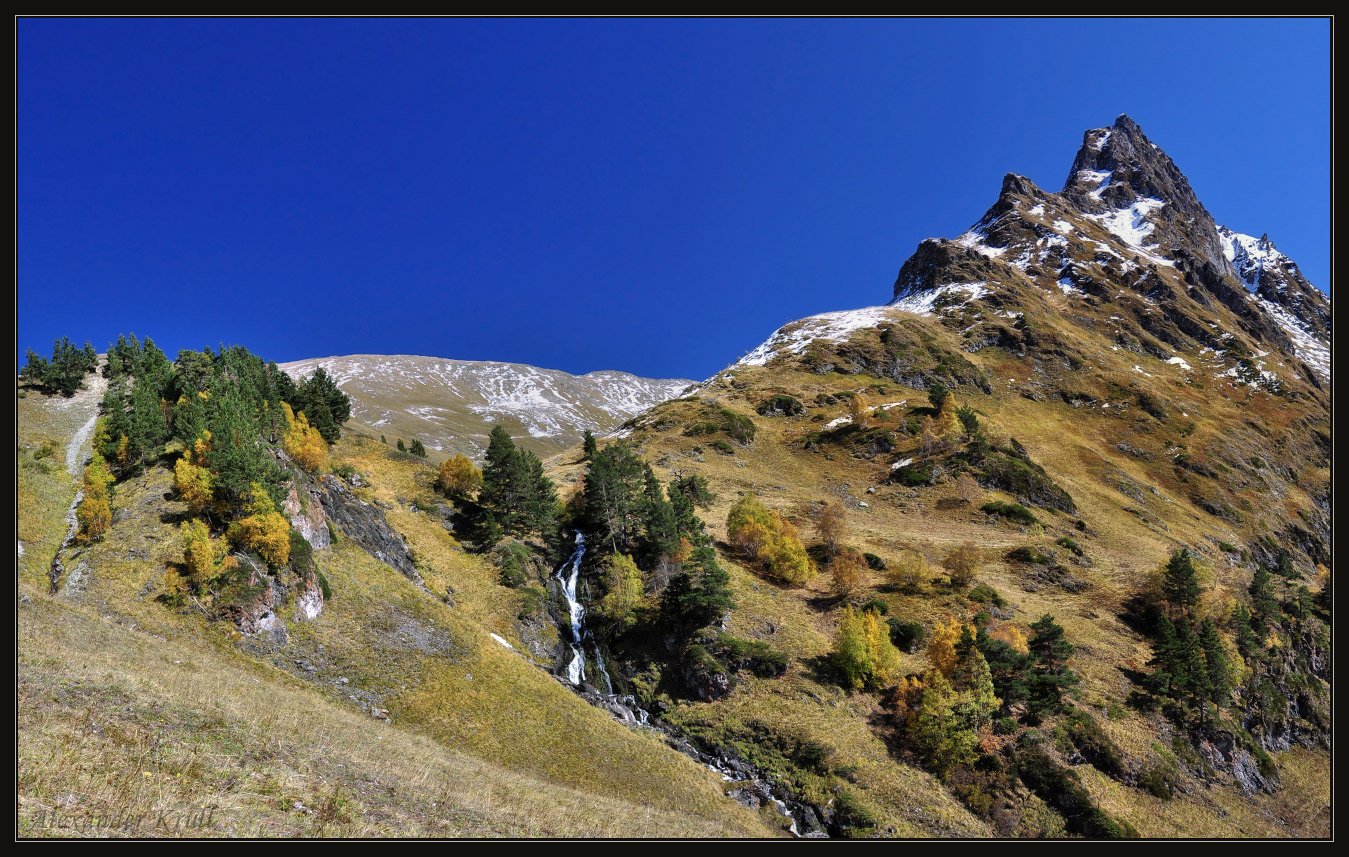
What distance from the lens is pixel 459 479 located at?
6806cm

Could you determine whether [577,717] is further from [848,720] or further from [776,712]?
[848,720]

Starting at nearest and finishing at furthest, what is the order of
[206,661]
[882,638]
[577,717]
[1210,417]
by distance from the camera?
[206,661], [577,717], [882,638], [1210,417]

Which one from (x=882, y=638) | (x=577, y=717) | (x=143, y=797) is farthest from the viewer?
(x=882, y=638)

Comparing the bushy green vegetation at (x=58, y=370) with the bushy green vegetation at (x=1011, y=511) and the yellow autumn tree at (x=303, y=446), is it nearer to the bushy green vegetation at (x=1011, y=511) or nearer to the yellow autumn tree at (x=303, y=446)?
the yellow autumn tree at (x=303, y=446)

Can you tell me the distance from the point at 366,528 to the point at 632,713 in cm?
2969

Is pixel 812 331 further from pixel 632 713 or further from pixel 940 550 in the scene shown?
pixel 632 713

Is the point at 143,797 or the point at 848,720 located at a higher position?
the point at 143,797

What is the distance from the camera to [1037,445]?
374ft

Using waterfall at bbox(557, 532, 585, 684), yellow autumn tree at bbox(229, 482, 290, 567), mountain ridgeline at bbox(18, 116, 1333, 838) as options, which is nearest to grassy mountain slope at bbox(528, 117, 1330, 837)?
mountain ridgeline at bbox(18, 116, 1333, 838)

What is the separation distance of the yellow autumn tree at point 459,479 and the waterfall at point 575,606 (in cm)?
1561

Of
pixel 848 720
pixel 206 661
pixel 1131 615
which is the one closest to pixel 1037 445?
pixel 1131 615

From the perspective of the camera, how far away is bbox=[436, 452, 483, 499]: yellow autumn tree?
67.6 meters

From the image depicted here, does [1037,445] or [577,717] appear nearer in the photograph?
[577,717]

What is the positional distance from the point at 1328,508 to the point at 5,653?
19105 centimetres
